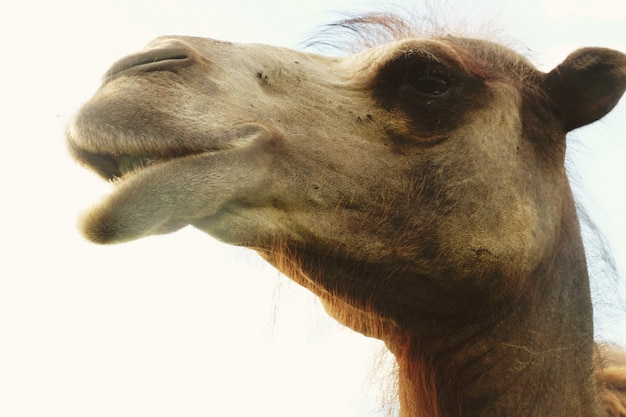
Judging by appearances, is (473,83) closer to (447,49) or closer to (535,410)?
(447,49)

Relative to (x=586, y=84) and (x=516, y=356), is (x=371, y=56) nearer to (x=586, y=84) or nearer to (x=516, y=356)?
(x=586, y=84)

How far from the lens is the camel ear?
3.56 m

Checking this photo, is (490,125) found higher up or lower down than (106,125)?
higher up

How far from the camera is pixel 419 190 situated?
3.32 meters

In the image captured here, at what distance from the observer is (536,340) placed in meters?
3.43

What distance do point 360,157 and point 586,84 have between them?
4.02 feet

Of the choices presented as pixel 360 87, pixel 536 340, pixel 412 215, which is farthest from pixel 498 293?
pixel 360 87

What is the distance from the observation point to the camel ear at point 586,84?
356 cm

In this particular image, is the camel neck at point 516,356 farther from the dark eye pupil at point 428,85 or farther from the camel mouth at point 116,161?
the camel mouth at point 116,161

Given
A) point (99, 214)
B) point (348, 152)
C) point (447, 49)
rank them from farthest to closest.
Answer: point (447, 49)
point (348, 152)
point (99, 214)

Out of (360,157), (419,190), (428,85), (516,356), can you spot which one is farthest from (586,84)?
(516,356)

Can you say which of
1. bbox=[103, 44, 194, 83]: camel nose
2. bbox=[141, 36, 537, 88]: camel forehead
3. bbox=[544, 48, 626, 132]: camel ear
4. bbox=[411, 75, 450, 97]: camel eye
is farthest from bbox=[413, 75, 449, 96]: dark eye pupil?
bbox=[103, 44, 194, 83]: camel nose

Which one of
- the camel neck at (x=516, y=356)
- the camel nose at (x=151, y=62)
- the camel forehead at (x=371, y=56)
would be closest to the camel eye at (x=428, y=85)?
the camel forehead at (x=371, y=56)

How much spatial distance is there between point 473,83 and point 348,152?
2.35ft
